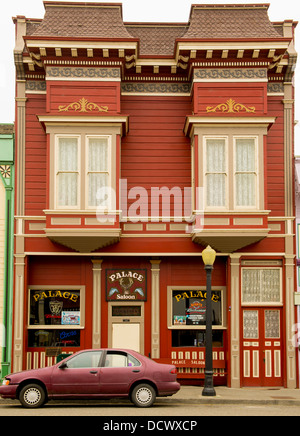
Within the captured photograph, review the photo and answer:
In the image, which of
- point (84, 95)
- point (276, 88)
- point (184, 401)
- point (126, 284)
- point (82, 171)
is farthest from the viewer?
point (276, 88)

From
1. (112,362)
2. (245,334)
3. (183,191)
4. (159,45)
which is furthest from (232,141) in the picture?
(112,362)

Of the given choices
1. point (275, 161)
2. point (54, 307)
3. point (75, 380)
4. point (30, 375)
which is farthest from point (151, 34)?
point (30, 375)

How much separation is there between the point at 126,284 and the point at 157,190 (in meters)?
3.01

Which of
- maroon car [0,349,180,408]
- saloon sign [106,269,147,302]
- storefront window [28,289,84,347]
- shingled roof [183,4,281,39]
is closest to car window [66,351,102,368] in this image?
maroon car [0,349,180,408]

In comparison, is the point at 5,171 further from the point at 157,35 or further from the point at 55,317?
the point at 157,35

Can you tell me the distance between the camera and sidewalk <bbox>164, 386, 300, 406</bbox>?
59.0 feet

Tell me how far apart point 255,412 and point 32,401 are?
5.20 metres

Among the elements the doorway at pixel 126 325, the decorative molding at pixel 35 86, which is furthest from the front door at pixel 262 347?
the decorative molding at pixel 35 86

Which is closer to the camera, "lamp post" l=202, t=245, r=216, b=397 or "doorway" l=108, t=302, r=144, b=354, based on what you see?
"lamp post" l=202, t=245, r=216, b=397

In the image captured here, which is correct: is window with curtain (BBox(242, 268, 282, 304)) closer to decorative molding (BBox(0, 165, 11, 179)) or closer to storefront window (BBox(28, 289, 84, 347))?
storefront window (BBox(28, 289, 84, 347))

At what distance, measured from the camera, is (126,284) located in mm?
21469

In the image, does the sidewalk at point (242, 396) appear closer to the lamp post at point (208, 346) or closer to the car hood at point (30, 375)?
the lamp post at point (208, 346)

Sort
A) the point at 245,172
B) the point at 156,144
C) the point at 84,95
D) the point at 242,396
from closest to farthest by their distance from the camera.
Answer: the point at 242,396 → the point at 245,172 → the point at 84,95 → the point at 156,144

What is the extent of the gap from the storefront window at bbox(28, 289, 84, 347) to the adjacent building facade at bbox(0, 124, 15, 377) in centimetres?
67
